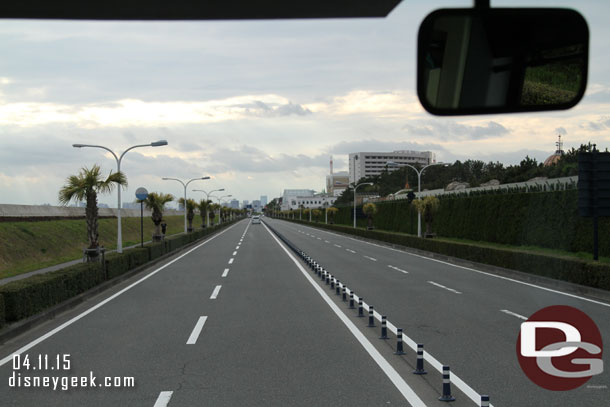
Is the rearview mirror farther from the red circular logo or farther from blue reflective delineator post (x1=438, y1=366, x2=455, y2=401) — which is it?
the red circular logo

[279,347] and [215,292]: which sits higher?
[279,347]

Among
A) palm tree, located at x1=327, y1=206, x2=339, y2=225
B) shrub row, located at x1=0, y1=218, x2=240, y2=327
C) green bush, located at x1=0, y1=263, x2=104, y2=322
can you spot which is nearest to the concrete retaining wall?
shrub row, located at x1=0, y1=218, x2=240, y2=327

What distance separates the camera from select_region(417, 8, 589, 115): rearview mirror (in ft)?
8.02

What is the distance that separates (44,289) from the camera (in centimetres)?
1228

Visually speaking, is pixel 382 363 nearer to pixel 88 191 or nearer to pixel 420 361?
pixel 420 361

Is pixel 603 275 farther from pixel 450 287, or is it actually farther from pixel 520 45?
pixel 520 45

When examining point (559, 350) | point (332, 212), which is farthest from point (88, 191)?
point (332, 212)

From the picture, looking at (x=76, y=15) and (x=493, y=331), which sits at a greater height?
(x=76, y=15)

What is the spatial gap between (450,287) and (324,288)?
424 cm

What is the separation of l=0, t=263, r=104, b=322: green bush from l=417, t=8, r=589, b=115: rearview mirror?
10.6 m

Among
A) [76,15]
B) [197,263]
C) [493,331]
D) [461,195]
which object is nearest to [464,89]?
[76,15]

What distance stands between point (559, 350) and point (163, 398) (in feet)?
21.3

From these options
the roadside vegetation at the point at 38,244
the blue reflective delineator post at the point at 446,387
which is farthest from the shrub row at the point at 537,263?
the roadside vegetation at the point at 38,244

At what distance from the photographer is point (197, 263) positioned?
25.9m
